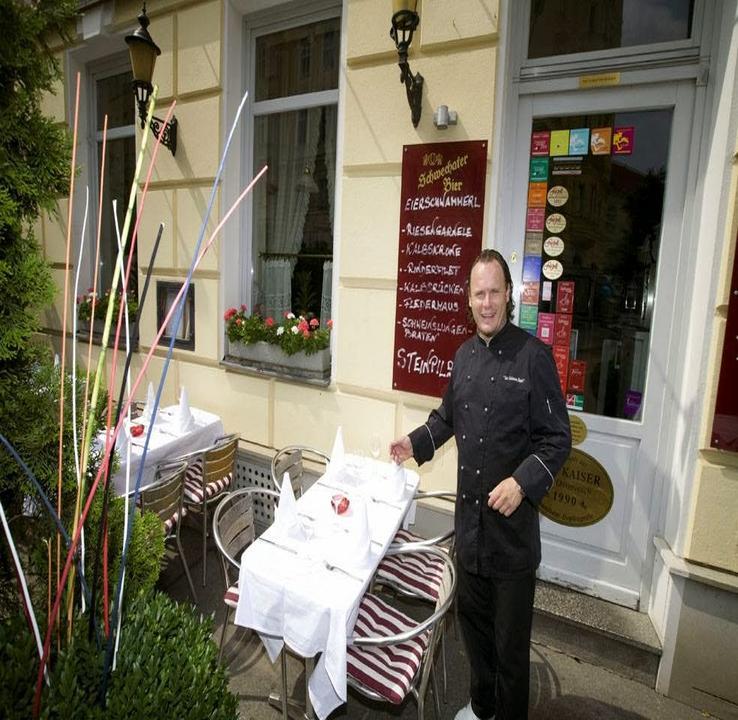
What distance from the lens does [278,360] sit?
13.4 ft

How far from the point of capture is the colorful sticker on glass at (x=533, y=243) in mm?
3195

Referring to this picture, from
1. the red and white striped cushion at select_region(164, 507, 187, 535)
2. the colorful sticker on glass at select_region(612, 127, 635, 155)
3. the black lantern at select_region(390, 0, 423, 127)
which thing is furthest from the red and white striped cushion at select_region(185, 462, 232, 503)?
the colorful sticker on glass at select_region(612, 127, 635, 155)

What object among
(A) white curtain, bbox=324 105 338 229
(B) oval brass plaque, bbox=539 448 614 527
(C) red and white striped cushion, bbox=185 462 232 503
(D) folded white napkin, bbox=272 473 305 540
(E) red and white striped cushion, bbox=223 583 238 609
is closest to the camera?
(D) folded white napkin, bbox=272 473 305 540

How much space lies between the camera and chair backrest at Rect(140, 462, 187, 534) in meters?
2.86

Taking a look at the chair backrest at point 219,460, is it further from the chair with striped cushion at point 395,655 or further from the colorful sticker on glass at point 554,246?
the colorful sticker on glass at point 554,246

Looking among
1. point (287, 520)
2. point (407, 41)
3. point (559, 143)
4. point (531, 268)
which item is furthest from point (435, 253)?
point (287, 520)

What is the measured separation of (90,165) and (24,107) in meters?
5.12

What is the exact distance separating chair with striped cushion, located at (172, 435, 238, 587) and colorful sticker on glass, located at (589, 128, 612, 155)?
10.5 ft

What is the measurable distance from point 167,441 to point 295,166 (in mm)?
2570

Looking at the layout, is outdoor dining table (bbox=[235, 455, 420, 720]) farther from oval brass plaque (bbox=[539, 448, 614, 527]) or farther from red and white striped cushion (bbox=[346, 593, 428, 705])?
oval brass plaque (bbox=[539, 448, 614, 527])

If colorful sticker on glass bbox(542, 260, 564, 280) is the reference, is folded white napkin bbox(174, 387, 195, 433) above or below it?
below

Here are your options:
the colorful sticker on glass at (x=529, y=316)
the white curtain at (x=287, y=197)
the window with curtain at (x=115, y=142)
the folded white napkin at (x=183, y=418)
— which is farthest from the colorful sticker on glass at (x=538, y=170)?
the window with curtain at (x=115, y=142)

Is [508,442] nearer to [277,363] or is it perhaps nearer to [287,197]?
[277,363]

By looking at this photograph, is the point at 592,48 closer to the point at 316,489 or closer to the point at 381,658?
the point at 316,489
